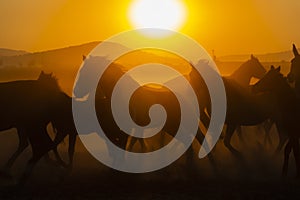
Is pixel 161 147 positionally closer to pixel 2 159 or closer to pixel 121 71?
pixel 121 71

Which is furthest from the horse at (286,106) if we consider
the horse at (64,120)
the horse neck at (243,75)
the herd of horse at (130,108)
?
the horse at (64,120)

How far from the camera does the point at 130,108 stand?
30.4 ft

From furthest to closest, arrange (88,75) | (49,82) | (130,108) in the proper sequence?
(88,75), (130,108), (49,82)

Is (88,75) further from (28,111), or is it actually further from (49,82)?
(28,111)

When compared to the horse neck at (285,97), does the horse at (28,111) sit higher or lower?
lower

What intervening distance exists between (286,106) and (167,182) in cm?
225

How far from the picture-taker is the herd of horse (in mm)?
8141

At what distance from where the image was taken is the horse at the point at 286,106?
8.78 m

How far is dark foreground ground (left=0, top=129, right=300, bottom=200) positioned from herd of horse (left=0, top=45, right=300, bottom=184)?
307 mm

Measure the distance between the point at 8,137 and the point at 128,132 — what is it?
22.2 feet

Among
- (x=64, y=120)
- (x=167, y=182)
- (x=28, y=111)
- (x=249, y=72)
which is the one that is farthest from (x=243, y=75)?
(x=28, y=111)

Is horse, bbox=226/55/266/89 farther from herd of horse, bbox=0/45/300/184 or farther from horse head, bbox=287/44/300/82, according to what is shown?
horse head, bbox=287/44/300/82

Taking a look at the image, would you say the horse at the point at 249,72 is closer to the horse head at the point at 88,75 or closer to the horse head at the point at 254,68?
the horse head at the point at 254,68

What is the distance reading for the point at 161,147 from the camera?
11.4 meters
